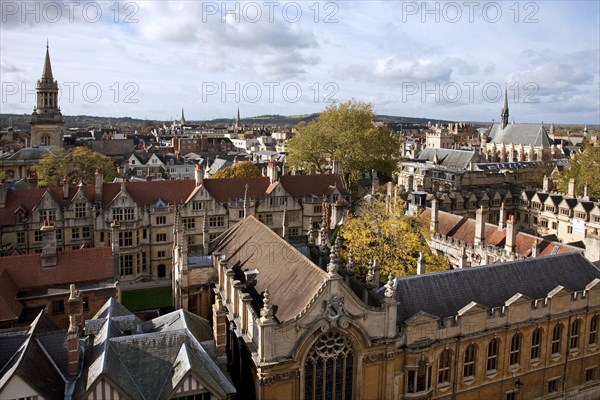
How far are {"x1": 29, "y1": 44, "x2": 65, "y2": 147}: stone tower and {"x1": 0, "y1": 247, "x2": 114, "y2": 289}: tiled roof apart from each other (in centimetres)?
6822

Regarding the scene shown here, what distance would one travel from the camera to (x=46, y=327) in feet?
74.3

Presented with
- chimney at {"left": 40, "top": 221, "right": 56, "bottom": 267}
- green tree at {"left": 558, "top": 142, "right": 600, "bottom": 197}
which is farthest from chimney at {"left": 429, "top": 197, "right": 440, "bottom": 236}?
green tree at {"left": 558, "top": 142, "right": 600, "bottom": 197}

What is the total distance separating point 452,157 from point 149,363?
271ft

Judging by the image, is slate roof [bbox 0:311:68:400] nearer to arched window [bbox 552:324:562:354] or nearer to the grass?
the grass

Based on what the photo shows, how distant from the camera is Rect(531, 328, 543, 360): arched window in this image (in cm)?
2552

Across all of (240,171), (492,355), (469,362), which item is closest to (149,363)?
(469,362)

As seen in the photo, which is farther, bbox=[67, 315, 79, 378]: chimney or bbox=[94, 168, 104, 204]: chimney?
bbox=[94, 168, 104, 204]: chimney

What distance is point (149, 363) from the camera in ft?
63.3

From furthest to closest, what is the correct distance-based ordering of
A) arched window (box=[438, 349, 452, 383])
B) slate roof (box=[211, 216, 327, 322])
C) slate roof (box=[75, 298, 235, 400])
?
1. arched window (box=[438, 349, 452, 383])
2. slate roof (box=[211, 216, 327, 322])
3. slate roof (box=[75, 298, 235, 400])

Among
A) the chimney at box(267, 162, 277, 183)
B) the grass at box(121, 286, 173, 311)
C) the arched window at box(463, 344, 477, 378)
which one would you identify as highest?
the chimney at box(267, 162, 277, 183)

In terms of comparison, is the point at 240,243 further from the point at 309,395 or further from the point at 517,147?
the point at 517,147

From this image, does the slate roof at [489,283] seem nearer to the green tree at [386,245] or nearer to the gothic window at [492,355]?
the gothic window at [492,355]

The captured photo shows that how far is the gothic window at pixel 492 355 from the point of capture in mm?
24406

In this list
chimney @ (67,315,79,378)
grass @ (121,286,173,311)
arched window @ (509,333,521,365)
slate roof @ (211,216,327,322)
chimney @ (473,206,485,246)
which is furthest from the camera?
chimney @ (473,206,485,246)
